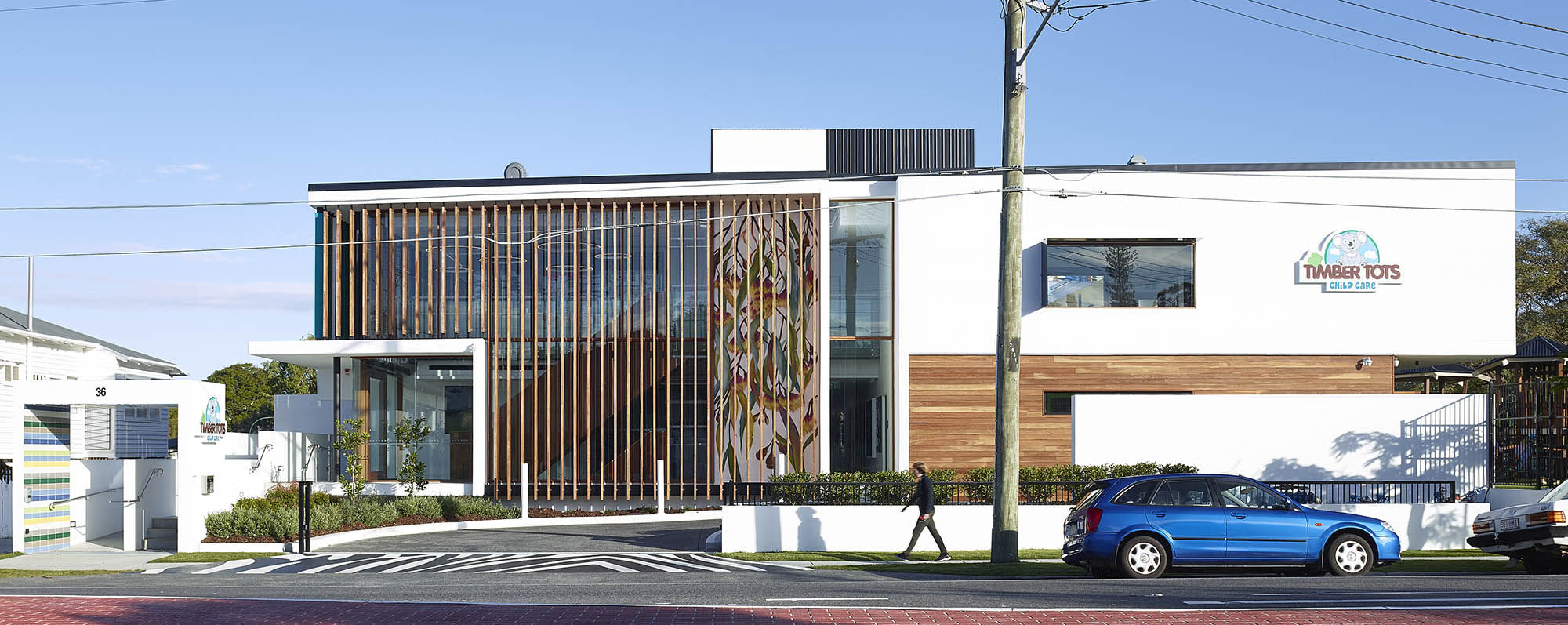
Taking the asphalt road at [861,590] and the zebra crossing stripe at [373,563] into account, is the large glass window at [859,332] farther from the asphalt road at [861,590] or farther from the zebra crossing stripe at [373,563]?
the asphalt road at [861,590]

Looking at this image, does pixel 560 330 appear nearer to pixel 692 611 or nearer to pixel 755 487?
pixel 755 487

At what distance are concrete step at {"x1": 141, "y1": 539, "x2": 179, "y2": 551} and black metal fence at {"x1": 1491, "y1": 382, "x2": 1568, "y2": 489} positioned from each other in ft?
82.1

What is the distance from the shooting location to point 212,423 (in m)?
23.2

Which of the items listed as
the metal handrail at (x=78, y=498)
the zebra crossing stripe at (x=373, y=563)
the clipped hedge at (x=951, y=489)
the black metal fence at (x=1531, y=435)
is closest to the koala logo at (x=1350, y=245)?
the black metal fence at (x=1531, y=435)

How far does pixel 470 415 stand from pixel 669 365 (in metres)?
4.75

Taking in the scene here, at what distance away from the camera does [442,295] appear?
29562 mm

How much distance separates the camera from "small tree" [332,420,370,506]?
2625 cm

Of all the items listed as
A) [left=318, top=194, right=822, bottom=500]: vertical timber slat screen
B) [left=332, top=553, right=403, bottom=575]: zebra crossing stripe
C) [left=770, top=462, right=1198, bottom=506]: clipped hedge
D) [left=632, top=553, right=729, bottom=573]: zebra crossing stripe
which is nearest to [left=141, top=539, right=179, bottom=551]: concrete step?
[left=332, top=553, right=403, bottom=575]: zebra crossing stripe

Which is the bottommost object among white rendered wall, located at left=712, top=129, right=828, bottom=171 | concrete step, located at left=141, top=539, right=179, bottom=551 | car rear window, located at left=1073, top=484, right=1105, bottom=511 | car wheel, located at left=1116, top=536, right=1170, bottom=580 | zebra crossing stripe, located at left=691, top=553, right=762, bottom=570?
concrete step, located at left=141, top=539, right=179, bottom=551

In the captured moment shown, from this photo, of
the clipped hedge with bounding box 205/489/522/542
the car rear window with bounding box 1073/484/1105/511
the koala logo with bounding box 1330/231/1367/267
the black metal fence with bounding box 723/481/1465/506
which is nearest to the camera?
the car rear window with bounding box 1073/484/1105/511

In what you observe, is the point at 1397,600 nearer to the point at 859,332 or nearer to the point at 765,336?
the point at 859,332

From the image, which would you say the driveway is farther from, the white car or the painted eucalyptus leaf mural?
the white car

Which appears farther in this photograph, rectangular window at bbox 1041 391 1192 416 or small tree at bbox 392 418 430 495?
small tree at bbox 392 418 430 495

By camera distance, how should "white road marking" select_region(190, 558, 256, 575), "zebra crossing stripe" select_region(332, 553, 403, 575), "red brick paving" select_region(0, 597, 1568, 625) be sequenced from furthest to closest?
"white road marking" select_region(190, 558, 256, 575), "zebra crossing stripe" select_region(332, 553, 403, 575), "red brick paving" select_region(0, 597, 1568, 625)
